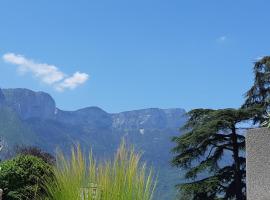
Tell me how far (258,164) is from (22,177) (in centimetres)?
326

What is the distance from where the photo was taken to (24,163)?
7.86m

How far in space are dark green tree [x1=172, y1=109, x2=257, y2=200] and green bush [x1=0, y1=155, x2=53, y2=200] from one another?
10542 mm

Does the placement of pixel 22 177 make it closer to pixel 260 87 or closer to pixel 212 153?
pixel 212 153

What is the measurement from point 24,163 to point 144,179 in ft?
12.8

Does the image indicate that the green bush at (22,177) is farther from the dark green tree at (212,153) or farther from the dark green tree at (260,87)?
the dark green tree at (260,87)

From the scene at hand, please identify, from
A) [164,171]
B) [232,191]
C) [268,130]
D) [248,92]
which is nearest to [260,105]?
[248,92]

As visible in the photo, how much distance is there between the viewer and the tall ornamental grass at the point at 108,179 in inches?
166

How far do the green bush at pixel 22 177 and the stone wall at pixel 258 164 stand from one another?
2.82m

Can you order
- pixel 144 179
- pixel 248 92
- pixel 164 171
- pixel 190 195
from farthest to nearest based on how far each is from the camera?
1. pixel 164 171
2. pixel 248 92
3. pixel 190 195
4. pixel 144 179

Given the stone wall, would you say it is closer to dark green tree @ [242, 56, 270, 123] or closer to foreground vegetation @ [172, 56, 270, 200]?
foreground vegetation @ [172, 56, 270, 200]

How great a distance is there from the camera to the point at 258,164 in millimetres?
8133

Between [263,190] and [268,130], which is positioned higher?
[268,130]

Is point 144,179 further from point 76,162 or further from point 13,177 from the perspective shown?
point 13,177

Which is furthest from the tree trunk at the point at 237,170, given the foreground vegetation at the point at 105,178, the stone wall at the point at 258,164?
the foreground vegetation at the point at 105,178
